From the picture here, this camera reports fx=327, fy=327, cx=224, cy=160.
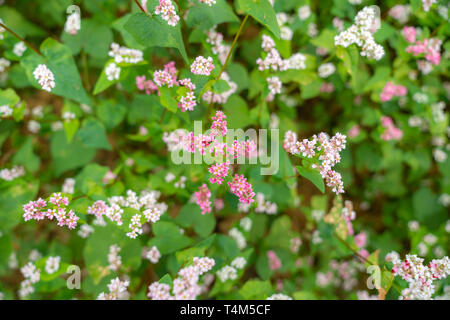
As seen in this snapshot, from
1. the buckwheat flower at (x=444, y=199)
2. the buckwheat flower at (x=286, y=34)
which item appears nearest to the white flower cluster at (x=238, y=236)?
the buckwheat flower at (x=286, y=34)

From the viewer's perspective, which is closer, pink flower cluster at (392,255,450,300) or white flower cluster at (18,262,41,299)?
pink flower cluster at (392,255,450,300)

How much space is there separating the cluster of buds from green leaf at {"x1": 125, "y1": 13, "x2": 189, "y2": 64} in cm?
94

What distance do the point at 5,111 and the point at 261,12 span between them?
6.17 ft

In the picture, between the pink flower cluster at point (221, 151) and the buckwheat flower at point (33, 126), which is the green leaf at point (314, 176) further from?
the buckwheat flower at point (33, 126)

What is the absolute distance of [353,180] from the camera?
3822 mm

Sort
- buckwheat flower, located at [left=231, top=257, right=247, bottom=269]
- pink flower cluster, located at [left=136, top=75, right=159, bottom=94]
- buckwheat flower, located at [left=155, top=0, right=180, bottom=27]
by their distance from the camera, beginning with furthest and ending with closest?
buckwheat flower, located at [left=231, top=257, right=247, bottom=269]
pink flower cluster, located at [left=136, top=75, right=159, bottom=94]
buckwheat flower, located at [left=155, top=0, right=180, bottom=27]

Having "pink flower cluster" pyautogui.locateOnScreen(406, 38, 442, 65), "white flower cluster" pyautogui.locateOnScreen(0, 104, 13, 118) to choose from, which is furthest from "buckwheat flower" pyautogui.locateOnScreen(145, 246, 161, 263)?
"pink flower cluster" pyautogui.locateOnScreen(406, 38, 442, 65)

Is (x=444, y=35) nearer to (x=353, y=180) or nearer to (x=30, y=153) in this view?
(x=353, y=180)

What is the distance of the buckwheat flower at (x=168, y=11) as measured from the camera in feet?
5.60

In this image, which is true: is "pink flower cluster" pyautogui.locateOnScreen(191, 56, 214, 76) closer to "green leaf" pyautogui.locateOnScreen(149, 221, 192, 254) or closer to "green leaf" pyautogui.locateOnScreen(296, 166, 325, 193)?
"green leaf" pyautogui.locateOnScreen(296, 166, 325, 193)

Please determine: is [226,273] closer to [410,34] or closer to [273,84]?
[273,84]

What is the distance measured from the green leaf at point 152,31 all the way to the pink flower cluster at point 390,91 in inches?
74.6

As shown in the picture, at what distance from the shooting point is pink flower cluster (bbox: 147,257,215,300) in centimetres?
203

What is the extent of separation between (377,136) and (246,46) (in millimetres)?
1493
